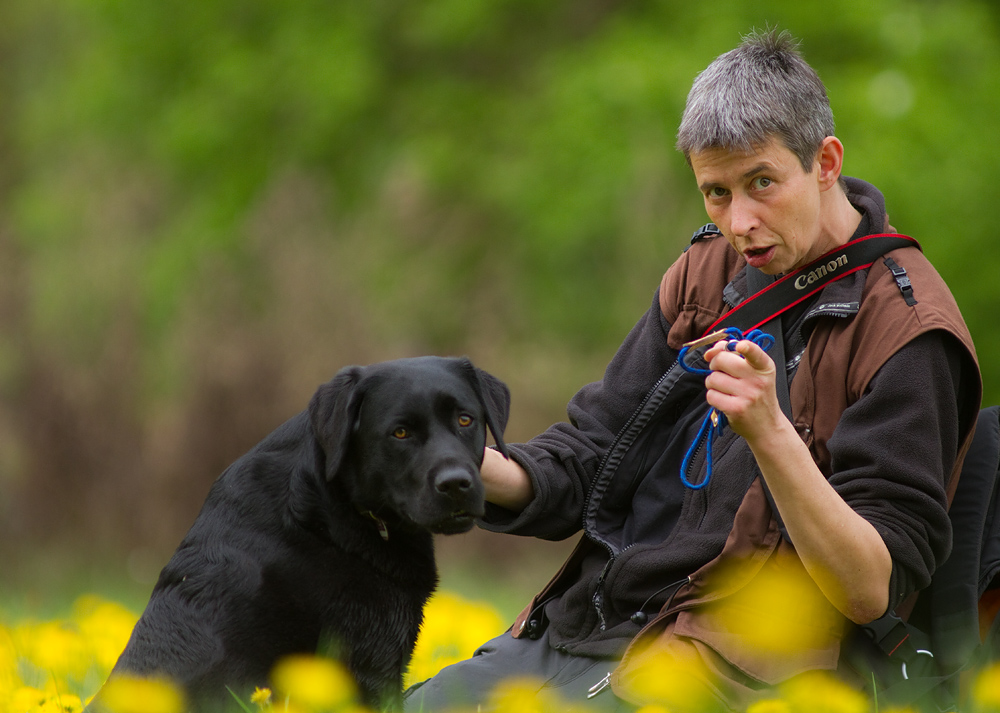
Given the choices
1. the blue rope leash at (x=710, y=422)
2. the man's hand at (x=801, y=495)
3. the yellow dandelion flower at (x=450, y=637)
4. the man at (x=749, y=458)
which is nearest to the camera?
the man's hand at (x=801, y=495)

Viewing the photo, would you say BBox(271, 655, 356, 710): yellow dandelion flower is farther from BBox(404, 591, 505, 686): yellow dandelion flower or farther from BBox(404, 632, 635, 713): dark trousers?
BBox(404, 591, 505, 686): yellow dandelion flower

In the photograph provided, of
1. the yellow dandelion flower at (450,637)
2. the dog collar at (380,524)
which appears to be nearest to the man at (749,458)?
the dog collar at (380,524)

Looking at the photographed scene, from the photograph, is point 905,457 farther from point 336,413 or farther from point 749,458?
point 336,413

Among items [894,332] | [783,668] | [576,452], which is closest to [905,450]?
[894,332]

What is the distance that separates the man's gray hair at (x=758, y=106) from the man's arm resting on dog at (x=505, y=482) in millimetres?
1009

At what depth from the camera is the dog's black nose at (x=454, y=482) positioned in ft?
9.55

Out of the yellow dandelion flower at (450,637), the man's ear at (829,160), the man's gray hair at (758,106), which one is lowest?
the yellow dandelion flower at (450,637)

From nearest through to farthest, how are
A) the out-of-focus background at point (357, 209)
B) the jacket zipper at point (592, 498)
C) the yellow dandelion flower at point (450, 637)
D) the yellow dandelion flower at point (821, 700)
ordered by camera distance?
the yellow dandelion flower at point (821, 700)
the jacket zipper at point (592, 498)
the yellow dandelion flower at point (450, 637)
the out-of-focus background at point (357, 209)

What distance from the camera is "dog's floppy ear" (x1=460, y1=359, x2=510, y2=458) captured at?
128 inches

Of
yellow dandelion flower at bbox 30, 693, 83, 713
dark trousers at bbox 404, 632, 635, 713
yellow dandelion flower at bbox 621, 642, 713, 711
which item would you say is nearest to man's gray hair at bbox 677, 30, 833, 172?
yellow dandelion flower at bbox 621, 642, 713, 711

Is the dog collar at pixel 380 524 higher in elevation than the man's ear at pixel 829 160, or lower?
lower

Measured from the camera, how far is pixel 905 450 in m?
2.44

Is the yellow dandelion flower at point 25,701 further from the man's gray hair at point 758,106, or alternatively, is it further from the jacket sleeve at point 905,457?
the man's gray hair at point 758,106

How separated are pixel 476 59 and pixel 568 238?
4.22 metres
